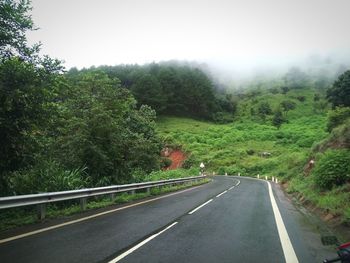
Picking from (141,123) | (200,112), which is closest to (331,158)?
(141,123)

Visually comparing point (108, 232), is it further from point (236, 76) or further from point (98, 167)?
point (236, 76)

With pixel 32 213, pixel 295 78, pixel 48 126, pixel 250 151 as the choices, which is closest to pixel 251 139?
pixel 250 151

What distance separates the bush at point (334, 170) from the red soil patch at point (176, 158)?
57464mm

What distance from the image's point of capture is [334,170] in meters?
16.5

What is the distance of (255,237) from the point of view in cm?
909

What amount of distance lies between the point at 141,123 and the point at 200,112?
278 feet

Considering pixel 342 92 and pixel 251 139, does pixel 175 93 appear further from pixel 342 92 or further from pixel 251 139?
pixel 342 92

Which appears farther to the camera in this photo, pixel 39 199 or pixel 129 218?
pixel 129 218

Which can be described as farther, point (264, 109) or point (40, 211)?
point (264, 109)

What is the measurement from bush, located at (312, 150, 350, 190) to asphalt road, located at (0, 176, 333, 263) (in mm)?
4913

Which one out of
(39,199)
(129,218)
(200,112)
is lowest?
(129,218)

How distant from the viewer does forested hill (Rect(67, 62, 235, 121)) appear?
110 metres

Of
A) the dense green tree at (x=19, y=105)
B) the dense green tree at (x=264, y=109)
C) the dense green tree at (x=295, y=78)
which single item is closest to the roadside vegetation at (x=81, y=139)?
the dense green tree at (x=19, y=105)

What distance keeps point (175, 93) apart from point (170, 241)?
375ft
